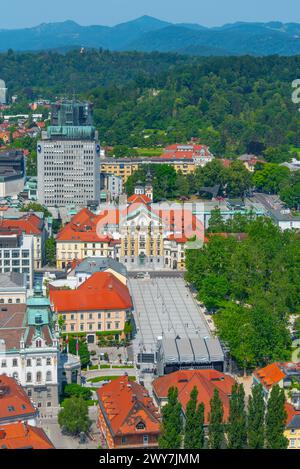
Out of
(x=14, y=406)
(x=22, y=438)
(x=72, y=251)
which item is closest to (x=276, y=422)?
(x=22, y=438)

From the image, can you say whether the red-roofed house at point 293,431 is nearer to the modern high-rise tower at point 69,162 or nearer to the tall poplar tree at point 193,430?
the tall poplar tree at point 193,430

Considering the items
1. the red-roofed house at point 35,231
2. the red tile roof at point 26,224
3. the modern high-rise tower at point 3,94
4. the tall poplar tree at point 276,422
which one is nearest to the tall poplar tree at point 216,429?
the tall poplar tree at point 276,422

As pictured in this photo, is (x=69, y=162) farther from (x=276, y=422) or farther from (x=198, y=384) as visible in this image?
(x=276, y=422)

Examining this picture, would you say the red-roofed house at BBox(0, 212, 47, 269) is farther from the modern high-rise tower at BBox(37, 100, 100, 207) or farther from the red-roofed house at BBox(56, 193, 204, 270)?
the modern high-rise tower at BBox(37, 100, 100, 207)

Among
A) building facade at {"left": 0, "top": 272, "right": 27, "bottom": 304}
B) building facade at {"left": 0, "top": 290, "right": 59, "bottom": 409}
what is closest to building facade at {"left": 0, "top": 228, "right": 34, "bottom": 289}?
building facade at {"left": 0, "top": 272, "right": 27, "bottom": 304}
